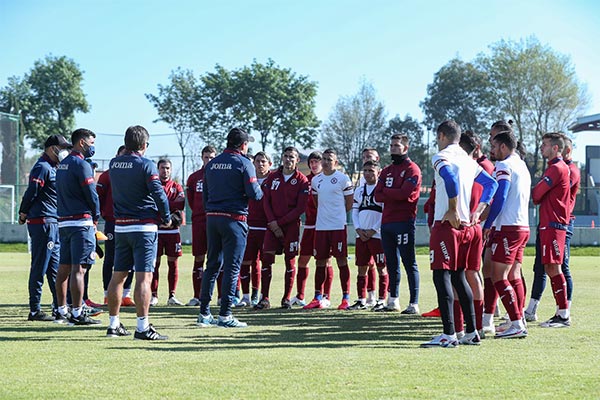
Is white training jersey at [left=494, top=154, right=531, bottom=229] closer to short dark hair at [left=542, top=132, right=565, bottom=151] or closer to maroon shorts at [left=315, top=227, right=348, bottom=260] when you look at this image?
short dark hair at [left=542, top=132, right=565, bottom=151]

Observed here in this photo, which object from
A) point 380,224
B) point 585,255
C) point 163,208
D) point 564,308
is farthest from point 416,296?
point 585,255

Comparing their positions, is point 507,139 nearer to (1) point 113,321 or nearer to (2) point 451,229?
(2) point 451,229

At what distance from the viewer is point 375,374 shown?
6.75m

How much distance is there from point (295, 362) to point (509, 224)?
11.2 feet

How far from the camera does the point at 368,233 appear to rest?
12.6 metres

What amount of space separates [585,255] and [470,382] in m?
25.9

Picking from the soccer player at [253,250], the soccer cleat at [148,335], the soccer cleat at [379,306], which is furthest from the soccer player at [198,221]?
the soccer cleat at [148,335]

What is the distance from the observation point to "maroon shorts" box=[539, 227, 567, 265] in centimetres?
1024

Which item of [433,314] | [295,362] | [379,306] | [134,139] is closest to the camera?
[295,362]

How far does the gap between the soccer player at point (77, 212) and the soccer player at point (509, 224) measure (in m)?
4.74

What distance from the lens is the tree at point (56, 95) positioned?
7012 cm

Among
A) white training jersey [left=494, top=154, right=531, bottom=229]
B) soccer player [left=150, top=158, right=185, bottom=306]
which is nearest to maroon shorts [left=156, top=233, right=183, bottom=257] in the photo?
soccer player [left=150, top=158, right=185, bottom=306]

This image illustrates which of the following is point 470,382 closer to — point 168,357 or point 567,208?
point 168,357

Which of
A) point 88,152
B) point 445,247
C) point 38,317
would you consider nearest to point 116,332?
point 38,317
